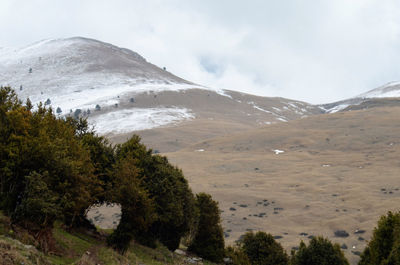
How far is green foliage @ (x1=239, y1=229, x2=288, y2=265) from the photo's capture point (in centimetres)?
2777

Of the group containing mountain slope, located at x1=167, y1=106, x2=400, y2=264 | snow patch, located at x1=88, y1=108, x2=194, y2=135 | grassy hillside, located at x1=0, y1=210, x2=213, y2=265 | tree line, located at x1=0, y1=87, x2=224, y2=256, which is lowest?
grassy hillside, located at x1=0, y1=210, x2=213, y2=265

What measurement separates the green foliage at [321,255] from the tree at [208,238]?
575 cm

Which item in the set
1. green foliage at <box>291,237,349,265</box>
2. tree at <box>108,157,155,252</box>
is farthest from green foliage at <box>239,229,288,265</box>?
tree at <box>108,157,155,252</box>

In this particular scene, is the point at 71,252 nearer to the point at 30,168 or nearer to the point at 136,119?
the point at 30,168

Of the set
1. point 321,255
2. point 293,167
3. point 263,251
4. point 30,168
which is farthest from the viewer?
point 293,167

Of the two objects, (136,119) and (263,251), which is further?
(136,119)

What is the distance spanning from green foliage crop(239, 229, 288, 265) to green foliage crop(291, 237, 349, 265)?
4.55 ft

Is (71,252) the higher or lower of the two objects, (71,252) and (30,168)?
the lower

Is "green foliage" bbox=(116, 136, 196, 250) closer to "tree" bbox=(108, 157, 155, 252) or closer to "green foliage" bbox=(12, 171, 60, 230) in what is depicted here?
"tree" bbox=(108, 157, 155, 252)

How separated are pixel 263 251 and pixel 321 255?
401 centimetres

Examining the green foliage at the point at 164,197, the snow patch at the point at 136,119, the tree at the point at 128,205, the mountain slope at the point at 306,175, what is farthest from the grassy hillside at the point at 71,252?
the snow patch at the point at 136,119

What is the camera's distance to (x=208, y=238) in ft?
93.7

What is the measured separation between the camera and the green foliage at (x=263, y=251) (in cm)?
2777

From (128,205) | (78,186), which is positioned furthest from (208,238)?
(78,186)
